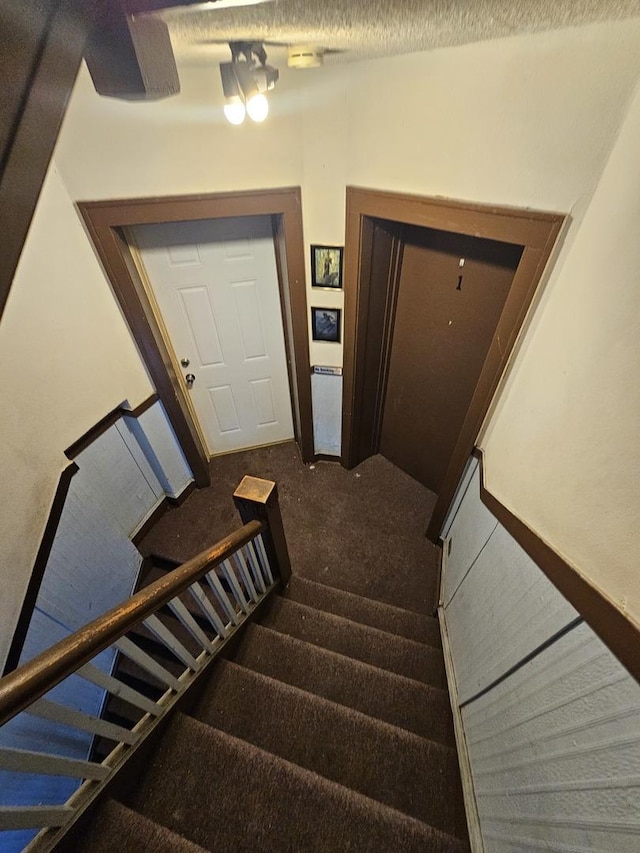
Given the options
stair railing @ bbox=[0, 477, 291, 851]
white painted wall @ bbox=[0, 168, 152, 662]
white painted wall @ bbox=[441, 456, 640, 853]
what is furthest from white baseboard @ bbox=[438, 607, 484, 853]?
white painted wall @ bbox=[0, 168, 152, 662]

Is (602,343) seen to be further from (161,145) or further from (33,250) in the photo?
(33,250)

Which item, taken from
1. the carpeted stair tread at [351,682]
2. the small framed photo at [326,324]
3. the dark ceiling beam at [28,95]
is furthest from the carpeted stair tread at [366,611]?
the dark ceiling beam at [28,95]

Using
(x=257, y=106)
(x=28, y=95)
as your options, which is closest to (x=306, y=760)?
(x=28, y=95)

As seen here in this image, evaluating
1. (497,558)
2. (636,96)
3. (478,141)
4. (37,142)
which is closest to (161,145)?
(478,141)

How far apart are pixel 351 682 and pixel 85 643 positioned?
1160 millimetres

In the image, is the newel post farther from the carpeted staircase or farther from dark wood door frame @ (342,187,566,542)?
dark wood door frame @ (342,187,566,542)

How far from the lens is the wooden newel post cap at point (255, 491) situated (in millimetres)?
1506

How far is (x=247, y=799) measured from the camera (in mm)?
1146

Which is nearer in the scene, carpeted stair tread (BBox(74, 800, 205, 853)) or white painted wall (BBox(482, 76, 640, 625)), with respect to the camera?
white painted wall (BBox(482, 76, 640, 625))

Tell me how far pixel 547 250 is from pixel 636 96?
39 centimetres

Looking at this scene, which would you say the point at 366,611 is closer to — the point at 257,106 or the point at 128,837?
the point at 128,837

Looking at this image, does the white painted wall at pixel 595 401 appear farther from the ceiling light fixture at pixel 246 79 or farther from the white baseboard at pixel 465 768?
the ceiling light fixture at pixel 246 79

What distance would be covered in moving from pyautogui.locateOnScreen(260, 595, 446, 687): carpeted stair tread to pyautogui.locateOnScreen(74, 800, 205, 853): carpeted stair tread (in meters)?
0.86

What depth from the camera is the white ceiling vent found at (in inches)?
51.4
